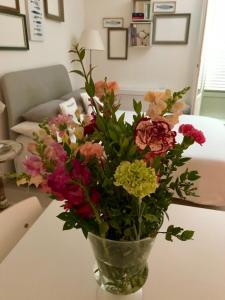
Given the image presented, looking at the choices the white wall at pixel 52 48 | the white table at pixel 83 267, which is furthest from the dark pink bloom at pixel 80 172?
the white wall at pixel 52 48

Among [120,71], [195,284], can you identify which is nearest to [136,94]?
[120,71]

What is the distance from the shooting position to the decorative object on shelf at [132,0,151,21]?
3726 millimetres

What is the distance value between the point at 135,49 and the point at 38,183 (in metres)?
3.95

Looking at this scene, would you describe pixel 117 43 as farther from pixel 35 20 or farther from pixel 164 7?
pixel 35 20

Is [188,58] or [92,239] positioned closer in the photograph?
[92,239]

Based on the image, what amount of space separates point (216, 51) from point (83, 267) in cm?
419

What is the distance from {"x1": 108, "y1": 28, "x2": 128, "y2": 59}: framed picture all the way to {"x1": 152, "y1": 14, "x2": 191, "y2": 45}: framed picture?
460 mm

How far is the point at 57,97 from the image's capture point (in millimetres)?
3092

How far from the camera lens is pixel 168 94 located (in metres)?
0.57

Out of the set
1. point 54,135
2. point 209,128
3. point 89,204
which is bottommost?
point 209,128

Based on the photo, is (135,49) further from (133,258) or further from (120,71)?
(133,258)

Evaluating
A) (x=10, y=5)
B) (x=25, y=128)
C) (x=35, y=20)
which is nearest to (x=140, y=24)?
(x=35, y=20)

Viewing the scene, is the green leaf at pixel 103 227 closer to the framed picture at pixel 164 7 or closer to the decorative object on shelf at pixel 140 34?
the decorative object on shelf at pixel 140 34

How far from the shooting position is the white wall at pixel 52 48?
2451 mm
